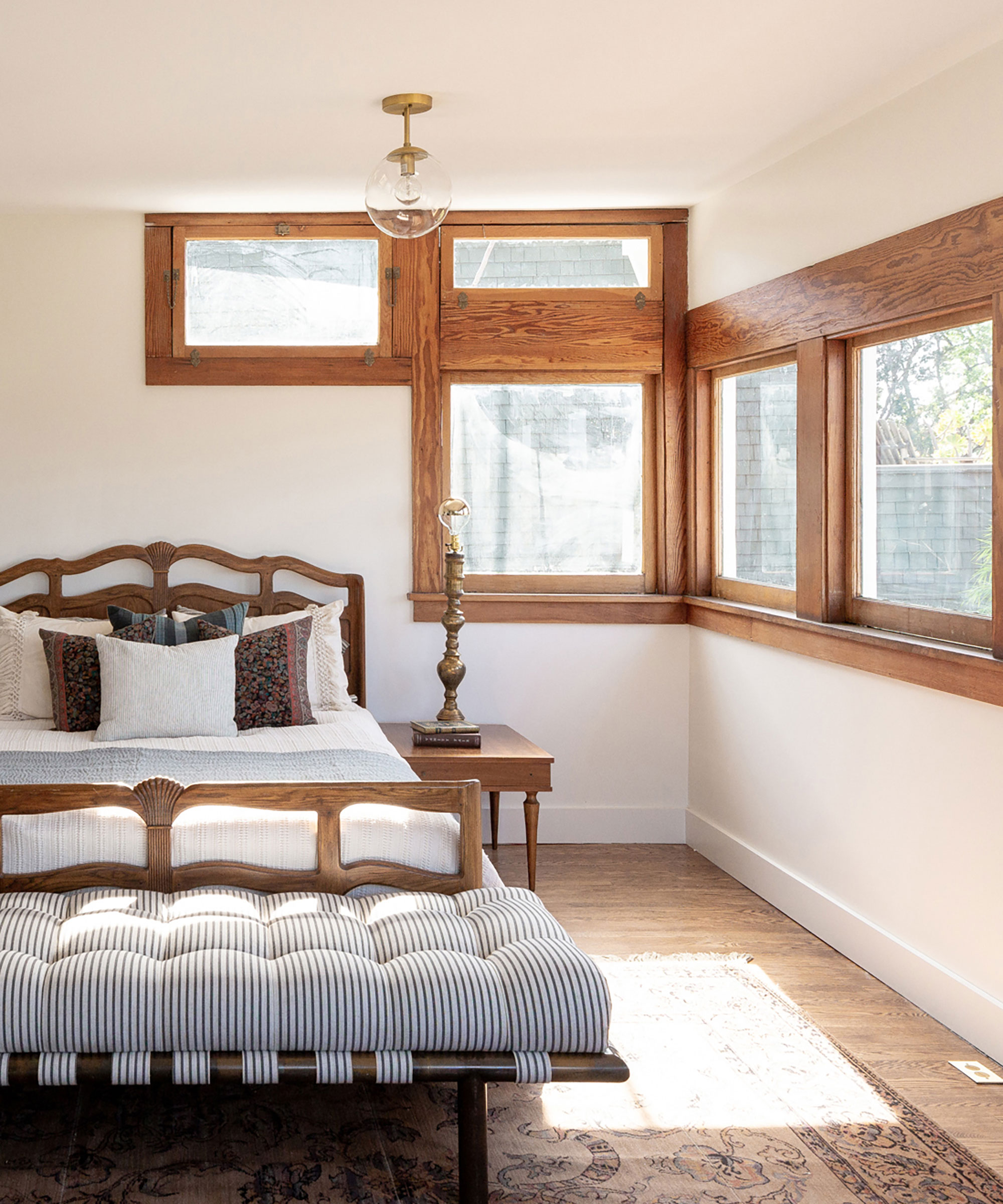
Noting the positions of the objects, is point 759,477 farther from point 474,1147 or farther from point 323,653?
point 474,1147

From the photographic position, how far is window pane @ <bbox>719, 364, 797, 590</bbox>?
4074 millimetres

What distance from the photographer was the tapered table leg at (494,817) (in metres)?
4.60

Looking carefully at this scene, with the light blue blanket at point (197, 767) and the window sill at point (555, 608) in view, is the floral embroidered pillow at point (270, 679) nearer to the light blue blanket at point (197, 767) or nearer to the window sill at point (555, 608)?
the light blue blanket at point (197, 767)

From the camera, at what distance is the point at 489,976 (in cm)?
213

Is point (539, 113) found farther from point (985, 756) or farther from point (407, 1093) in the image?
point (407, 1093)

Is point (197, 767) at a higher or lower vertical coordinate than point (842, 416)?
lower

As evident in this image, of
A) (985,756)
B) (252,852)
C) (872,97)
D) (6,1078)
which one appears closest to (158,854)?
(252,852)

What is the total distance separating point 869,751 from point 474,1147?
1.82m

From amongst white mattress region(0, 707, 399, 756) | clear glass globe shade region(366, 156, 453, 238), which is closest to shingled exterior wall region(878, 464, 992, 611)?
clear glass globe shade region(366, 156, 453, 238)

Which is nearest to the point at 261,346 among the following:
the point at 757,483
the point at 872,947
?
the point at 757,483

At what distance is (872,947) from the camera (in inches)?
134

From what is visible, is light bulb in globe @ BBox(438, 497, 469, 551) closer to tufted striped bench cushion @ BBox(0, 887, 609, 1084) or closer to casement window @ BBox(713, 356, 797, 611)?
casement window @ BBox(713, 356, 797, 611)

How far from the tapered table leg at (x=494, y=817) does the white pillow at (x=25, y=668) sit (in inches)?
61.9

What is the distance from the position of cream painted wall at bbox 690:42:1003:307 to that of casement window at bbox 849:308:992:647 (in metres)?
0.32
